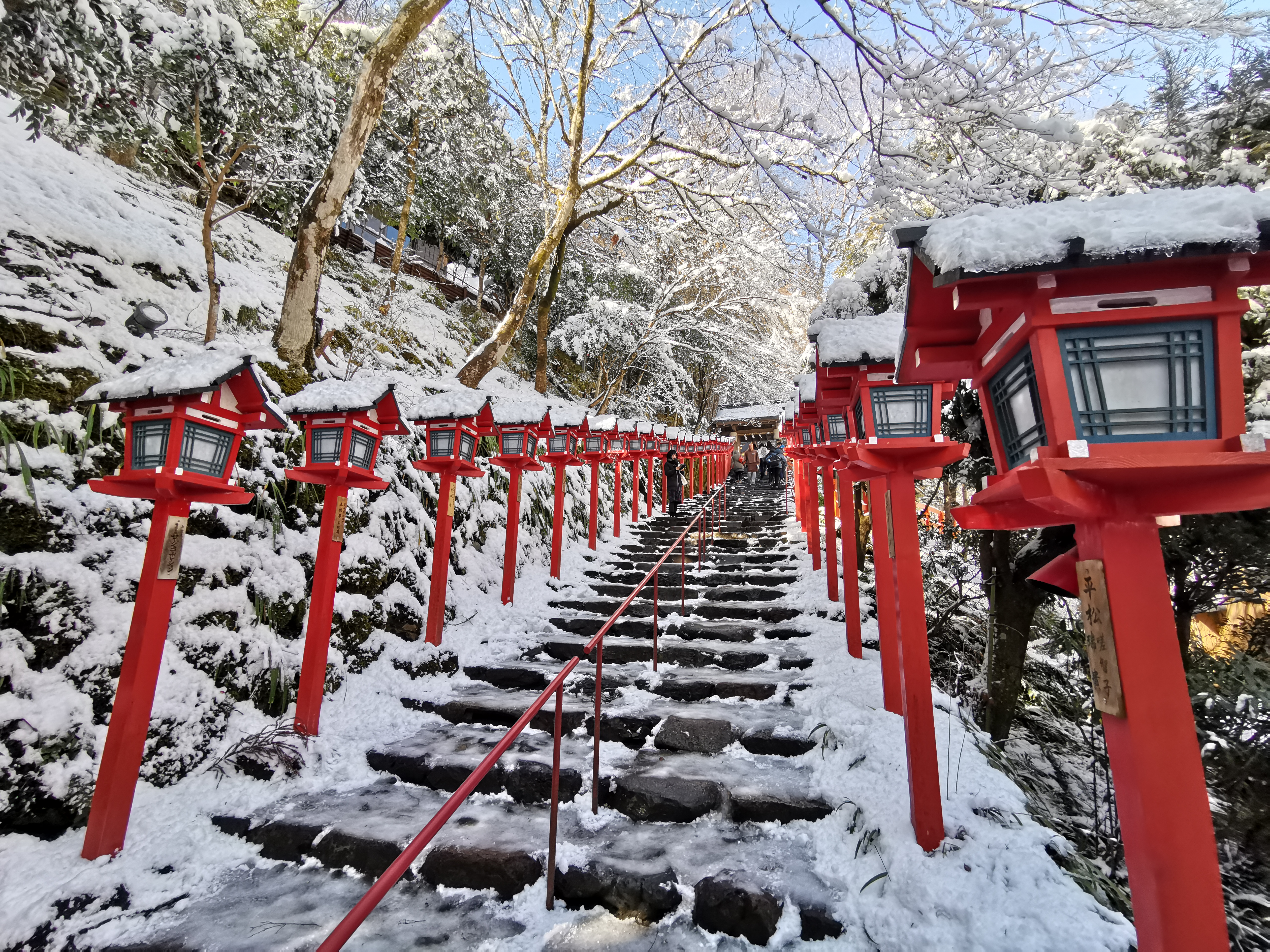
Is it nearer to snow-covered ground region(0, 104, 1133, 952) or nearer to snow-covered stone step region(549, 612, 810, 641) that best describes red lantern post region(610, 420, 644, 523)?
snow-covered stone step region(549, 612, 810, 641)

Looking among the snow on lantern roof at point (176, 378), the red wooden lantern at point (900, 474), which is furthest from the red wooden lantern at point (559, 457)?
the snow on lantern roof at point (176, 378)

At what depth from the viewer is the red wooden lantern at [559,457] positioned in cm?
782

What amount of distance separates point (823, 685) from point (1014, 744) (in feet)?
7.80

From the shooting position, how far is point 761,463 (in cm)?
2364

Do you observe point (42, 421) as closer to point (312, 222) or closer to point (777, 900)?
point (312, 222)

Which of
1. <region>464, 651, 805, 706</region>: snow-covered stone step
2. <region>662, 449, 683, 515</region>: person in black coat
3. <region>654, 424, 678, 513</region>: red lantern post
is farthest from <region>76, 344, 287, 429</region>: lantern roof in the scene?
<region>662, 449, 683, 515</region>: person in black coat

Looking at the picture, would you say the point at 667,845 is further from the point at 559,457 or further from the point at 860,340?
the point at 559,457

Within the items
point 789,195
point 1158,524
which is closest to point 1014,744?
point 1158,524

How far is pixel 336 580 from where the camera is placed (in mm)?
4133

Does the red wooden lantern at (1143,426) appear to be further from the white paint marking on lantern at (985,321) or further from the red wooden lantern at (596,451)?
the red wooden lantern at (596,451)

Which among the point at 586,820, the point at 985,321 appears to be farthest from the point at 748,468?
the point at 985,321

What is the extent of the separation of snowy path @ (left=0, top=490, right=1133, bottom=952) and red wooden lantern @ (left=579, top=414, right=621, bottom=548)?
511cm

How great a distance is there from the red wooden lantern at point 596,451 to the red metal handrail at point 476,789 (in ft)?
15.7

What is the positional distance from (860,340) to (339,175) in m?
5.27
